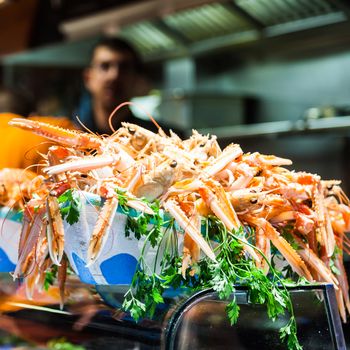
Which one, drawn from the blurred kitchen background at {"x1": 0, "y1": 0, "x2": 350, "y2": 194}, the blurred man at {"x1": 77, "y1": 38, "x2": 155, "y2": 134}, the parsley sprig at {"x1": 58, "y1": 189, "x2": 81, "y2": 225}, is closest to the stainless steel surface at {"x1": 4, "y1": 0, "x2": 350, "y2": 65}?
the blurred kitchen background at {"x1": 0, "y1": 0, "x2": 350, "y2": 194}

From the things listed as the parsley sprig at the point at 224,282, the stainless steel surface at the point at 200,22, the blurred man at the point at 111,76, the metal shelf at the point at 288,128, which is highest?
the stainless steel surface at the point at 200,22

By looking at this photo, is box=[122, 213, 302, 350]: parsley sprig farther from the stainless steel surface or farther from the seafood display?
the stainless steel surface

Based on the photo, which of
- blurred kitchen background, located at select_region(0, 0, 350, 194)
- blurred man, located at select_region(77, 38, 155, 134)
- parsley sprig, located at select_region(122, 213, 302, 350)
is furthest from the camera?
blurred kitchen background, located at select_region(0, 0, 350, 194)


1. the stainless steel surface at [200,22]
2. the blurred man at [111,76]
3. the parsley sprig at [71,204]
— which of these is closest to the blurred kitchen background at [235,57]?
the stainless steel surface at [200,22]

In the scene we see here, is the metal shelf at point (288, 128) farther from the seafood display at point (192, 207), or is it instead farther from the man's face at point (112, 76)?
the seafood display at point (192, 207)

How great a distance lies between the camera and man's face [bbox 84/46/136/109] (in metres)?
4.04

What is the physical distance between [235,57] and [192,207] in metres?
4.38

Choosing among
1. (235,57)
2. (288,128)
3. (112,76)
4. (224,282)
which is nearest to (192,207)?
(224,282)

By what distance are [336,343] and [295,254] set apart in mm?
211

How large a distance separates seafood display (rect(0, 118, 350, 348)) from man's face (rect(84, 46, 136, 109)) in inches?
90.2

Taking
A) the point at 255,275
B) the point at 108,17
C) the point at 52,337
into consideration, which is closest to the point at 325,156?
the point at 108,17

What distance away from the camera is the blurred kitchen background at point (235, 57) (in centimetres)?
440

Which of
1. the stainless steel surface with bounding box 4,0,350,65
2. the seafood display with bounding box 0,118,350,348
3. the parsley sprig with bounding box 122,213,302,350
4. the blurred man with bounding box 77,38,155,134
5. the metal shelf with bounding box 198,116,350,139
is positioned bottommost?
the parsley sprig with bounding box 122,213,302,350

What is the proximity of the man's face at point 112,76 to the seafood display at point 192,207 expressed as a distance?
2.29 metres
